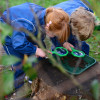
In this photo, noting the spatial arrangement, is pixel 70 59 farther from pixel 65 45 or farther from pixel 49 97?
pixel 49 97

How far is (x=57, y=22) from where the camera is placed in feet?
5.51

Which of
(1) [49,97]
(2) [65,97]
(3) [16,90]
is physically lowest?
(3) [16,90]

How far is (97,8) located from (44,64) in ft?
3.35

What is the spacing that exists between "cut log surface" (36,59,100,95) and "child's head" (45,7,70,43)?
0.41 meters

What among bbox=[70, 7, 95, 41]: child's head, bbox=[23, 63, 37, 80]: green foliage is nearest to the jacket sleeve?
bbox=[70, 7, 95, 41]: child's head

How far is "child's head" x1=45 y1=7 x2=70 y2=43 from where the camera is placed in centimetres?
169

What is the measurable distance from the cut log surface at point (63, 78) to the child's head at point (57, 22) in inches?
16.2

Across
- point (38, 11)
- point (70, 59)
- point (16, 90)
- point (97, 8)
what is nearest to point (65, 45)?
point (70, 59)

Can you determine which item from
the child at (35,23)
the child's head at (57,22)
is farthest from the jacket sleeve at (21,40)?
the child's head at (57,22)

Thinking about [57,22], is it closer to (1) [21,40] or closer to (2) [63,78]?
(1) [21,40]

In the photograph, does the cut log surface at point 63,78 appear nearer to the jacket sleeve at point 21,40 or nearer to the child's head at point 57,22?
the jacket sleeve at point 21,40

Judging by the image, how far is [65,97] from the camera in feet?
5.31

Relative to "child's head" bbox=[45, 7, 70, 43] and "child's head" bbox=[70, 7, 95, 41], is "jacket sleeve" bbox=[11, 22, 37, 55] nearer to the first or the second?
"child's head" bbox=[45, 7, 70, 43]

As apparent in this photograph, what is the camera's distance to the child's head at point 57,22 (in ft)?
5.55
